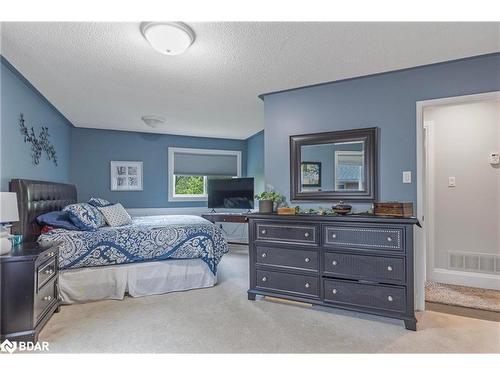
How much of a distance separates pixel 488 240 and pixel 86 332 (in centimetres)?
428

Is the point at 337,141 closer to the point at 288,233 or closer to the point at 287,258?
the point at 288,233

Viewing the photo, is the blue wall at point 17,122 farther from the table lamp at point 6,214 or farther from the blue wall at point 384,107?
the blue wall at point 384,107

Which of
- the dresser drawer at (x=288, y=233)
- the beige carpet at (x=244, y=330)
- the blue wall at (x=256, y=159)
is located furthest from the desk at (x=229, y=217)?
the beige carpet at (x=244, y=330)

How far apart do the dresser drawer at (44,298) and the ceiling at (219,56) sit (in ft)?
6.47

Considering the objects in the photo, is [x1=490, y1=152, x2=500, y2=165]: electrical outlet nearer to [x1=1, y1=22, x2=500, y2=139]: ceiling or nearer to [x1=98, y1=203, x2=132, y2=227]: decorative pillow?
[x1=1, y1=22, x2=500, y2=139]: ceiling

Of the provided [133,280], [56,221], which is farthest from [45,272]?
[133,280]

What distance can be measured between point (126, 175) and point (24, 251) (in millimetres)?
3599

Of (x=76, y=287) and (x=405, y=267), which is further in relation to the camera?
(x=76, y=287)

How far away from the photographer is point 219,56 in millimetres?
2676

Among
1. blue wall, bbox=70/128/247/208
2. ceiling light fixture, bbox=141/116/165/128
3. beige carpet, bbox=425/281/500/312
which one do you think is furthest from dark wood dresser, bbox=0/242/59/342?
beige carpet, bbox=425/281/500/312

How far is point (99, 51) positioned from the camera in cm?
256

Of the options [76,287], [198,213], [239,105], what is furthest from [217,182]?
[76,287]
